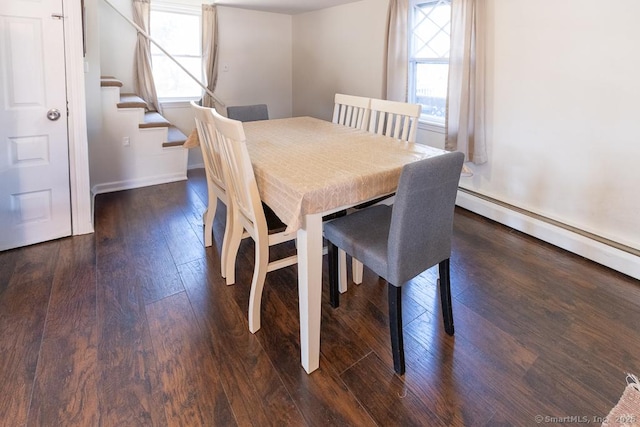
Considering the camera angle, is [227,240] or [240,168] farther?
[227,240]

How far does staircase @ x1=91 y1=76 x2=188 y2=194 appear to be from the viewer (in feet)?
11.8

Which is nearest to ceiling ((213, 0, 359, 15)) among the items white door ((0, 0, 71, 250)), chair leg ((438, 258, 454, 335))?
white door ((0, 0, 71, 250))

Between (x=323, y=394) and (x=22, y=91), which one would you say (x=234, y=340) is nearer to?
(x=323, y=394)

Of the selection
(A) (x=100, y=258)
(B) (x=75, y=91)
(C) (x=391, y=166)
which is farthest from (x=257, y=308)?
(B) (x=75, y=91)

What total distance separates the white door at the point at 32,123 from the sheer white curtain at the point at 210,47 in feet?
7.33

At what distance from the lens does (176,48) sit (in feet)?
14.9

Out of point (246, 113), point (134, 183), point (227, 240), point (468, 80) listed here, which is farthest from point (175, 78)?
point (468, 80)

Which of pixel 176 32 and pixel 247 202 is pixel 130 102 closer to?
pixel 176 32

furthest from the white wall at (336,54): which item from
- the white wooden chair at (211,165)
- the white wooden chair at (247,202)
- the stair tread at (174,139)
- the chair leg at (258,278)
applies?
the chair leg at (258,278)

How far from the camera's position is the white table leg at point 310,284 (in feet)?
4.83

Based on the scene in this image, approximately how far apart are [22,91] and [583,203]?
3.78 m

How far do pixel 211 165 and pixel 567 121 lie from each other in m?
2.41

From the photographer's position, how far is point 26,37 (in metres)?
2.33

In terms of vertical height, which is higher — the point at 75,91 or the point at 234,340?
the point at 75,91
